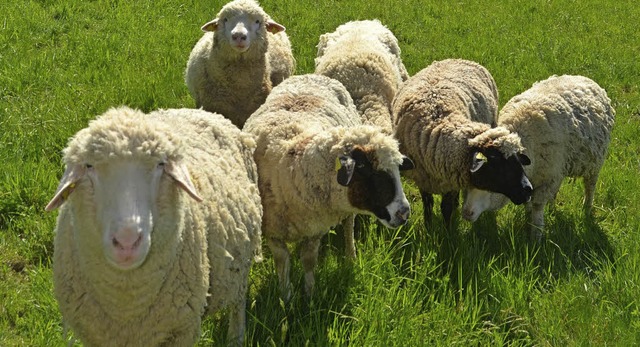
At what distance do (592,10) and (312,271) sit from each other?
28.1 ft

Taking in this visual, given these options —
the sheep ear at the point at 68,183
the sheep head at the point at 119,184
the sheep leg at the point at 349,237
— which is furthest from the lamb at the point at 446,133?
the sheep ear at the point at 68,183

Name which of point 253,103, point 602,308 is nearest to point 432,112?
point 253,103

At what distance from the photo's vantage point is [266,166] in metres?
4.46

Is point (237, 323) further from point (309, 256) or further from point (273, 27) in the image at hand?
point (273, 27)

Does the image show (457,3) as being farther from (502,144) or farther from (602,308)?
(602,308)

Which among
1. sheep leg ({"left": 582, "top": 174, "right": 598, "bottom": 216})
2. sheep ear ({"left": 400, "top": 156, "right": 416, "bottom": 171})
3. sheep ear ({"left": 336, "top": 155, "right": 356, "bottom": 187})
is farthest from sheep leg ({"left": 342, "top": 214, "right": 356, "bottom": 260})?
sheep leg ({"left": 582, "top": 174, "right": 598, "bottom": 216})

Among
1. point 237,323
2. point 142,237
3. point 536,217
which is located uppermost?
point 142,237

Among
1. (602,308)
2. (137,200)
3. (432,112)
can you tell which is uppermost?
(137,200)

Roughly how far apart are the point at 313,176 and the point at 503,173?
152cm

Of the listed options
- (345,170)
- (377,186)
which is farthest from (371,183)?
(345,170)

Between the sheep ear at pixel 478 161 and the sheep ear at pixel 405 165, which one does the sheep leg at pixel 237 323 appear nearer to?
the sheep ear at pixel 405 165

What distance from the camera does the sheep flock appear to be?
2.79 m

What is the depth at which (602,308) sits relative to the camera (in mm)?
3973

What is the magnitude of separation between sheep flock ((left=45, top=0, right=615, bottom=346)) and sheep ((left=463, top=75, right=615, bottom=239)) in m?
0.01
